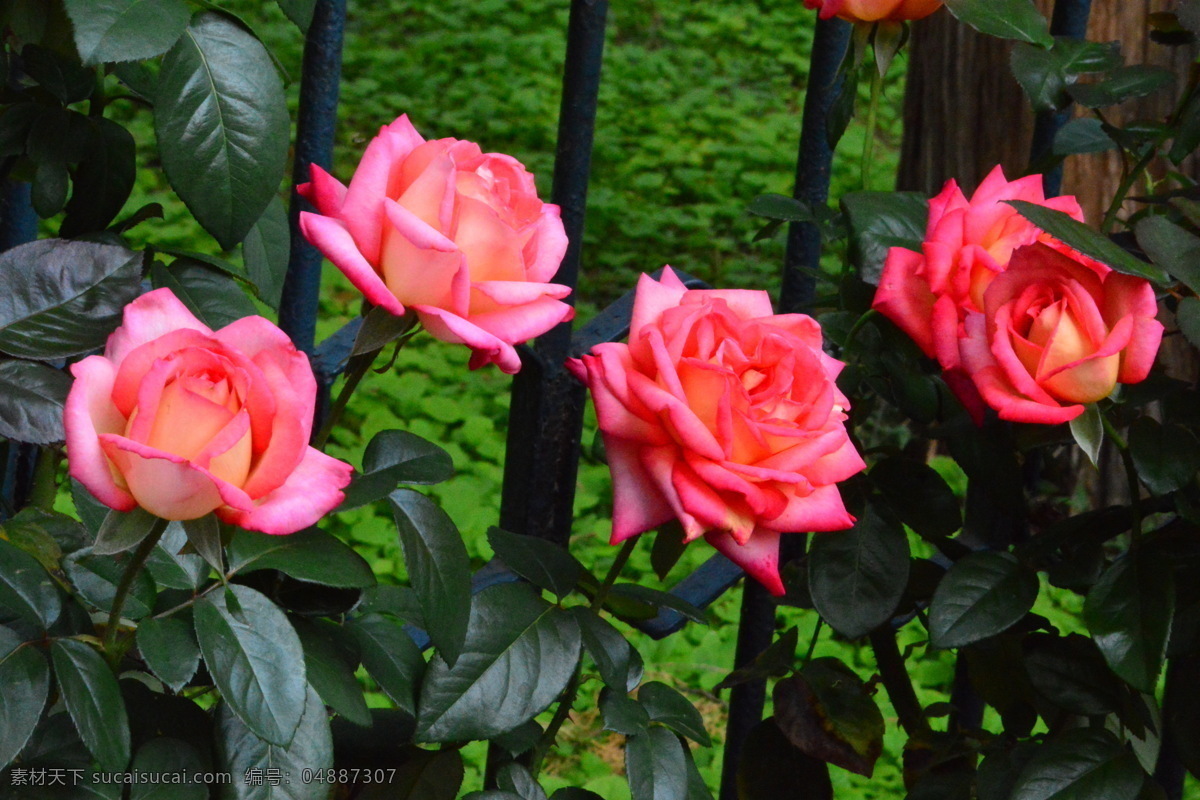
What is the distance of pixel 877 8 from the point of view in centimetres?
91

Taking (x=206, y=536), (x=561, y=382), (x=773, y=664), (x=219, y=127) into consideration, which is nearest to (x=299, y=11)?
(x=219, y=127)

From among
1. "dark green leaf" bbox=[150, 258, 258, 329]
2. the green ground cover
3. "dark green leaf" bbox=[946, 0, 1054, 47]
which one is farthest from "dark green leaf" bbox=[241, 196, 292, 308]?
the green ground cover

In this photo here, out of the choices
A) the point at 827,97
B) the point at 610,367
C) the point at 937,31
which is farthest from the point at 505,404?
the point at 610,367

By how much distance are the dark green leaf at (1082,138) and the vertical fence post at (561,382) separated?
1.32 feet

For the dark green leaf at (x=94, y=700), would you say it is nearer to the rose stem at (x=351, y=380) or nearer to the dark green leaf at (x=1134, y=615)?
the rose stem at (x=351, y=380)

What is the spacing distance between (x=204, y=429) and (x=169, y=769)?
0.22m

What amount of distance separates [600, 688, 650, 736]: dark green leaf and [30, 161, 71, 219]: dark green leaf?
1.58 feet

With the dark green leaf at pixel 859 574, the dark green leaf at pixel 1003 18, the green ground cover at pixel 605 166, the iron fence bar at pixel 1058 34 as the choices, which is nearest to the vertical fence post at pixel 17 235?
the dark green leaf at pixel 859 574

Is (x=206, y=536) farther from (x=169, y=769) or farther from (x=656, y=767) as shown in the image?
(x=656, y=767)

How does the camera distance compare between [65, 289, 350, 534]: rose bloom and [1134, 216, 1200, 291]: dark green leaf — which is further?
[1134, 216, 1200, 291]: dark green leaf

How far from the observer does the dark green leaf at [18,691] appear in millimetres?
571

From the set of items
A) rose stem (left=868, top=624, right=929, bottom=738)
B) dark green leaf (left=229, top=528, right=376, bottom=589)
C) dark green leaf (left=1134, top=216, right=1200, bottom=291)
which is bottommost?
rose stem (left=868, top=624, right=929, bottom=738)

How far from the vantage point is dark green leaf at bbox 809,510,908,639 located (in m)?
0.92

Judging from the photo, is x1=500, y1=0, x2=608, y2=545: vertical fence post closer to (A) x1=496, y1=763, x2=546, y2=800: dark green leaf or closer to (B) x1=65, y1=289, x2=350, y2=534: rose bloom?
(A) x1=496, y1=763, x2=546, y2=800: dark green leaf
